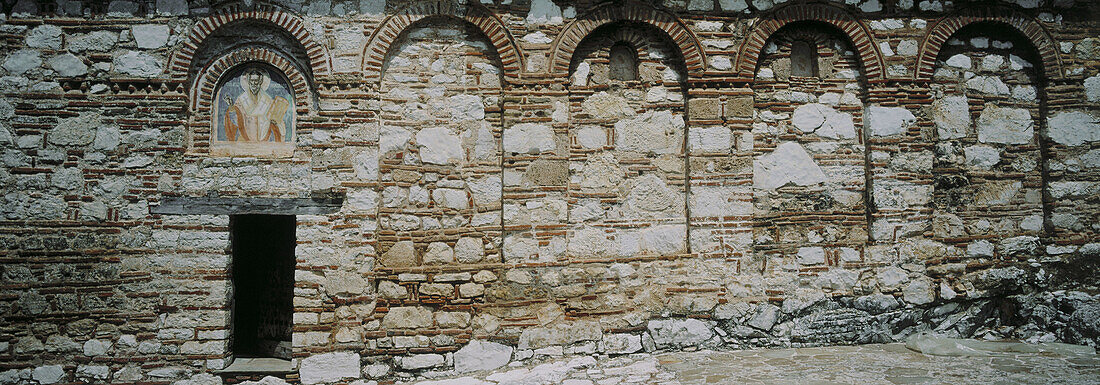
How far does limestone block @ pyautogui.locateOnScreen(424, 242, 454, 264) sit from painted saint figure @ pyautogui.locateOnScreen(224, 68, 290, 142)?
1789mm

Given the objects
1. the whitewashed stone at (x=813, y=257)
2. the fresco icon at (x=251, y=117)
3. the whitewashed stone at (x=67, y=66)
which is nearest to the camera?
the whitewashed stone at (x=67, y=66)

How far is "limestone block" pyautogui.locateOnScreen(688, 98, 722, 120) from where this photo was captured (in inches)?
233

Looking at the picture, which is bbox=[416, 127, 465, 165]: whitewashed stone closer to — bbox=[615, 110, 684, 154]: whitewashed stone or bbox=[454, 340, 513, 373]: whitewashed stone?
bbox=[615, 110, 684, 154]: whitewashed stone

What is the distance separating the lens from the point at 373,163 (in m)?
5.57

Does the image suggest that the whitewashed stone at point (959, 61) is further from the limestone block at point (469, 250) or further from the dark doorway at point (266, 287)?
the dark doorway at point (266, 287)

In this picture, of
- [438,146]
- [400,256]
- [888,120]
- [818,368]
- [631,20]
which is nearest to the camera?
[818,368]

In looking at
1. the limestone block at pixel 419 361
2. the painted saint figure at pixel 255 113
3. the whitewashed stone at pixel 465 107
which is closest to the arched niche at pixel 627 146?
the whitewashed stone at pixel 465 107

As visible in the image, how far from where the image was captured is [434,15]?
5.69m

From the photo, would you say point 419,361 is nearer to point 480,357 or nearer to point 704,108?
point 480,357

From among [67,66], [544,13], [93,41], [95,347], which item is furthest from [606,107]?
[95,347]

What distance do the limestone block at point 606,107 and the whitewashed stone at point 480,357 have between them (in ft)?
8.04

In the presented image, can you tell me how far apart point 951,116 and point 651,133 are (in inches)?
127

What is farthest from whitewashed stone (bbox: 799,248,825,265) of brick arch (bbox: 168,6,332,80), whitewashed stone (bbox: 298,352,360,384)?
brick arch (bbox: 168,6,332,80)

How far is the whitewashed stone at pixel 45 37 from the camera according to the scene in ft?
17.9
